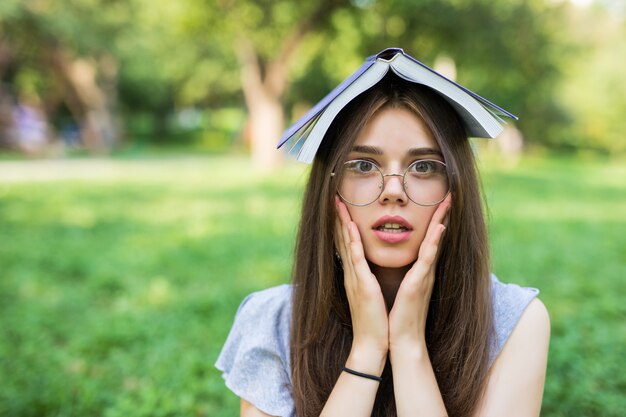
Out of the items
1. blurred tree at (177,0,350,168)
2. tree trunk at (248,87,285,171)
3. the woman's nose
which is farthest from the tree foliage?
the woman's nose

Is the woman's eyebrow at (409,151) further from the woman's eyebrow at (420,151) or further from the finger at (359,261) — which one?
the finger at (359,261)

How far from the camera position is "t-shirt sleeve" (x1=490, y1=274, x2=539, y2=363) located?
5.44 ft

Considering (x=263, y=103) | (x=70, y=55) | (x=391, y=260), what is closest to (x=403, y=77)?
(x=391, y=260)

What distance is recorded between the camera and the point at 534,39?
53.8 ft

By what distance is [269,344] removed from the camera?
1821mm

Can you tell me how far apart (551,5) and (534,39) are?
12.4 feet

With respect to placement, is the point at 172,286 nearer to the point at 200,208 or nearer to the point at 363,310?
the point at 363,310

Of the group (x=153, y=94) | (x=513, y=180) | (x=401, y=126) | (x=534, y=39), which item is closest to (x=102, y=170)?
(x=513, y=180)

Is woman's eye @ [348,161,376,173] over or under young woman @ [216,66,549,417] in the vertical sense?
over

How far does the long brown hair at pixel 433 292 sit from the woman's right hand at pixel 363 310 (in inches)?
4.1

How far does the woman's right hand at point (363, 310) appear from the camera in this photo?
158 centimetres

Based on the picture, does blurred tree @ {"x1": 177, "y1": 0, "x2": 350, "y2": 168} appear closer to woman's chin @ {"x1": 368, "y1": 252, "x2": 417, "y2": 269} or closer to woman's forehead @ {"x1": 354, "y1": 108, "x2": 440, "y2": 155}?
woman's forehead @ {"x1": 354, "y1": 108, "x2": 440, "y2": 155}

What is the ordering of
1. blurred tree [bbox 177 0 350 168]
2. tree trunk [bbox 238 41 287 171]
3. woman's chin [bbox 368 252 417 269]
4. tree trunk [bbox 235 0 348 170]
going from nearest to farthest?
1. woman's chin [bbox 368 252 417 269]
2. blurred tree [bbox 177 0 350 168]
3. tree trunk [bbox 235 0 348 170]
4. tree trunk [bbox 238 41 287 171]

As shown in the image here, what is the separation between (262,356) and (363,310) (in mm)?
420
